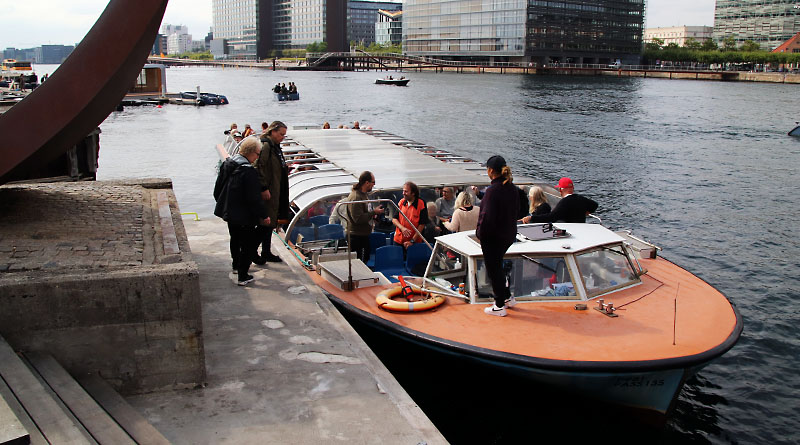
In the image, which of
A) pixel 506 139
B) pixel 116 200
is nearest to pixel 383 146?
pixel 116 200

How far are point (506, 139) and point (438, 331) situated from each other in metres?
39.9

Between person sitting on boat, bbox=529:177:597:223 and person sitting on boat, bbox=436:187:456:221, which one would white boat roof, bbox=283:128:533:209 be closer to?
person sitting on boat, bbox=436:187:456:221

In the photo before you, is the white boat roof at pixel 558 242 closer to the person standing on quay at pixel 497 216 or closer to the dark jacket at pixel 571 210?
the dark jacket at pixel 571 210

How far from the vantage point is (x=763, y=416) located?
10.6 m

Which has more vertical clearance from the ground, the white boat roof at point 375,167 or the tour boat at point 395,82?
the tour boat at point 395,82

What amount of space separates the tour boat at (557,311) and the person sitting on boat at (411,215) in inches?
15.1

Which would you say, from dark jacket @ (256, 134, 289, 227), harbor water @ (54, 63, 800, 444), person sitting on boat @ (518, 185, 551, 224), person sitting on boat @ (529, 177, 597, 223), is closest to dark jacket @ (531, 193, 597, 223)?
person sitting on boat @ (529, 177, 597, 223)

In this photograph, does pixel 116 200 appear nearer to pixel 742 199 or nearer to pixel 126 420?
pixel 126 420

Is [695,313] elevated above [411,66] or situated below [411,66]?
below

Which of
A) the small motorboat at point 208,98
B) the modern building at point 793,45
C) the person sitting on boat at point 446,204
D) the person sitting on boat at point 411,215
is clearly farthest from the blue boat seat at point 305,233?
the modern building at point 793,45

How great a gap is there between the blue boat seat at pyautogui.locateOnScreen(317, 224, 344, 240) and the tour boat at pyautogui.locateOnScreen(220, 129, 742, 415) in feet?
0.80

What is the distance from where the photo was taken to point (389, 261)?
39.0ft

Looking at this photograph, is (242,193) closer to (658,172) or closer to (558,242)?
(558,242)

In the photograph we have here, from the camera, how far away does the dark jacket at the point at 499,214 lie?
27.9 feet
